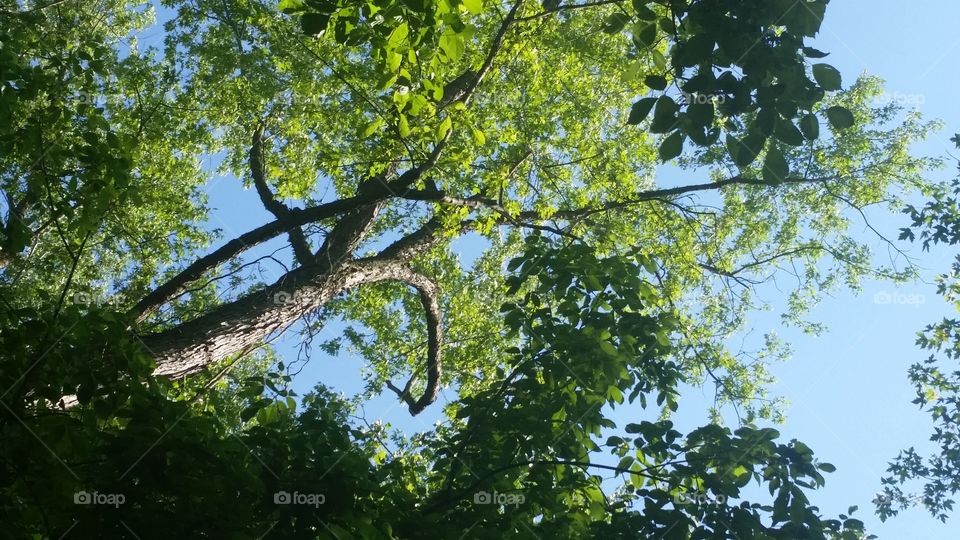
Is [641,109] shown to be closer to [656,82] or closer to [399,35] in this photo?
[656,82]

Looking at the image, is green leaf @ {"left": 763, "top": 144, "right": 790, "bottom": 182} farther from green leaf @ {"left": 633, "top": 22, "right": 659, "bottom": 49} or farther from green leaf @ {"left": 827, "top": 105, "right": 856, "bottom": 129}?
green leaf @ {"left": 633, "top": 22, "right": 659, "bottom": 49}

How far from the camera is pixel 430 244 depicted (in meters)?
10.4

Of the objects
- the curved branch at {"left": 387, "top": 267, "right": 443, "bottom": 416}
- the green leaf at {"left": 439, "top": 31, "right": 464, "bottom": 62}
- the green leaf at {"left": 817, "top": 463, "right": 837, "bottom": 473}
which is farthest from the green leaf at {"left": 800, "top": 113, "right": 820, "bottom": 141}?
the curved branch at {"left": 387, "top": 267, "right": 443, "bottom": 416}

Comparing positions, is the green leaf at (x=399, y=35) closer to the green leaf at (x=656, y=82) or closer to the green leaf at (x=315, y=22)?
the green leaf at (x=315, y=22)

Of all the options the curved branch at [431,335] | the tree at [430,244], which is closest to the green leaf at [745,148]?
the tree at [430,244]

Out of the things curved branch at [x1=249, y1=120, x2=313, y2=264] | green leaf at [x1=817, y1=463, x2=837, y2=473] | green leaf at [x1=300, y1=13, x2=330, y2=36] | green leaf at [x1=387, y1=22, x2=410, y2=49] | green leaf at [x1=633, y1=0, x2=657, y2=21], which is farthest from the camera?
curved branch at [x1=249, y1=120, x2=313, y2=264]

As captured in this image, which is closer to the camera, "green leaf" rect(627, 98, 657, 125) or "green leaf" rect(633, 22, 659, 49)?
"green leaf" rect(627, 98, 657, 125)

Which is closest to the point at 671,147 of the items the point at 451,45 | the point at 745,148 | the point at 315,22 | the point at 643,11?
the point at 745,148

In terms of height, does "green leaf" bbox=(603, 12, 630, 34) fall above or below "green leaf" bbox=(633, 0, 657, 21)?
above

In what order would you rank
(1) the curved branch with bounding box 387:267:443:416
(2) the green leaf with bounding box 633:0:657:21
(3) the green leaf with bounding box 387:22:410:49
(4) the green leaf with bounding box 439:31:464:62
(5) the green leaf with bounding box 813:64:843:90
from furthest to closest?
(1) the curved branch with bounding box 387:267:443:416, (3) the green leaf with bounding box 387:22:410:49, (4) the green leaf with bounding box 439:31:464:62, (2) the green leaf with bounding box 633:0:657:21, (5) the green leaf with bounding box 813:64:843:90

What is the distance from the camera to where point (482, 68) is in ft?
27.6

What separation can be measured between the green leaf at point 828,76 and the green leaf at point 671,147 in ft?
1.47

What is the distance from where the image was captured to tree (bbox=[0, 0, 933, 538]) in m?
3.17

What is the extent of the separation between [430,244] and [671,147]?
8.10 meters
